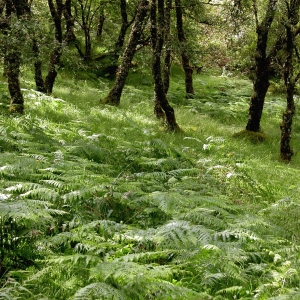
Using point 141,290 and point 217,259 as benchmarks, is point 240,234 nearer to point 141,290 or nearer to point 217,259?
point 217,259

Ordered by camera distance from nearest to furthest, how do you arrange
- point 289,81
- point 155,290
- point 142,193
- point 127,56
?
point 155,290
point 142,193
point 289,81
point 127,56

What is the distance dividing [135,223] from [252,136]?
348 inches

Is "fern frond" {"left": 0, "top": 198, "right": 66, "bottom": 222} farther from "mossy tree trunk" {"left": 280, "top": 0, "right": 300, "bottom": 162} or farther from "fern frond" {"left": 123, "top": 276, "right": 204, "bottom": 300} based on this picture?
"mossy tree trunk" {"left": 280, "top": 0, "right": 300, "bottom": 162}

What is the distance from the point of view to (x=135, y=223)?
4.38 metres

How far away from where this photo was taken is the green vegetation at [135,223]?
2.84 meters

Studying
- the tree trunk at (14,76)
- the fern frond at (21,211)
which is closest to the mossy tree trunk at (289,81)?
the tree trunk at (14,76)

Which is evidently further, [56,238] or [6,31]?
[6,31]

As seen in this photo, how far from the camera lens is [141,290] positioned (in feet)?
8.60

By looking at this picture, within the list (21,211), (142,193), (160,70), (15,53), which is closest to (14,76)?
(15,53)

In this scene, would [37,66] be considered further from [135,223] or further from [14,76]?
[135,223]

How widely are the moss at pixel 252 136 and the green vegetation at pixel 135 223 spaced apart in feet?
11.1

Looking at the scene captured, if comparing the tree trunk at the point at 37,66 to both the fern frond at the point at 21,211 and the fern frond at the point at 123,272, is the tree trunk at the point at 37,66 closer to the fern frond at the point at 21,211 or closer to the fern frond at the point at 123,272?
the fern frond at the point at 21,211

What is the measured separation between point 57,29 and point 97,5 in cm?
916

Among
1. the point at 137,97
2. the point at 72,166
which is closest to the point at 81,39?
the point at 137,97
